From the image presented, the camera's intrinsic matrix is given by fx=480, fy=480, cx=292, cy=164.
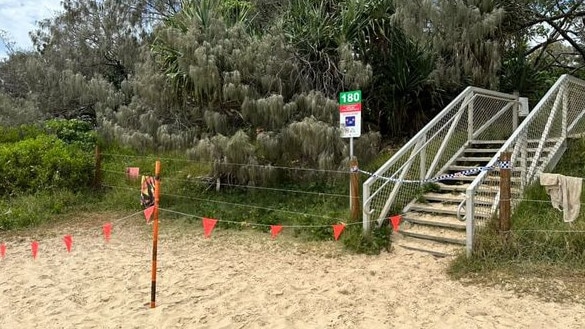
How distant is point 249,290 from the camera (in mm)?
5082

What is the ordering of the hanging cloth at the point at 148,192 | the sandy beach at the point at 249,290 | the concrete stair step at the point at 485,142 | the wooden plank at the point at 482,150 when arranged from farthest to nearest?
the hanging cloth at the point at 148,192, the concrete stair step at the point at 485,142, the wooden plank at the point at 482,150, the sandy beach at the point at 249,290

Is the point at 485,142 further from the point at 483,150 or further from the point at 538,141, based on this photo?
the point at 538,141

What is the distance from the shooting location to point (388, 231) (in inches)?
258

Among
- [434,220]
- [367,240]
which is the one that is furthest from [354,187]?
[434,220]

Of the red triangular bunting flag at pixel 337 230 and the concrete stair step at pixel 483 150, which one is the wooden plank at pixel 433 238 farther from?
the concrete stair step at pixel 483 150

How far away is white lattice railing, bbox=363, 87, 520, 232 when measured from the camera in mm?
6738

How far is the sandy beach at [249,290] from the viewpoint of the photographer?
169 inches

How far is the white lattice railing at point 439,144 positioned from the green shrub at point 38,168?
6339 mm

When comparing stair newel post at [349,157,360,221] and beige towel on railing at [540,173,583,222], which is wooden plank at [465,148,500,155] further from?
stair newel post at [349,157,360,221]

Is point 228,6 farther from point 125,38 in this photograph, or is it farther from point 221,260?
point 125,38

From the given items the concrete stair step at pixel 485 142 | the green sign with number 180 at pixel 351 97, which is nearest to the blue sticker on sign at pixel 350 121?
the green sign with number 180 at pixel 351 97

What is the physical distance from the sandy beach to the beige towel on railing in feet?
4.78

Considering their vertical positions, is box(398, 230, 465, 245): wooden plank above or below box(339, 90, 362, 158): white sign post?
below

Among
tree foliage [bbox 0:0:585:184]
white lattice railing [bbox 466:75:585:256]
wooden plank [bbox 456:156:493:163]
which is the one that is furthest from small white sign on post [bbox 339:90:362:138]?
wooden plank [bbox 456:156:493:163]
